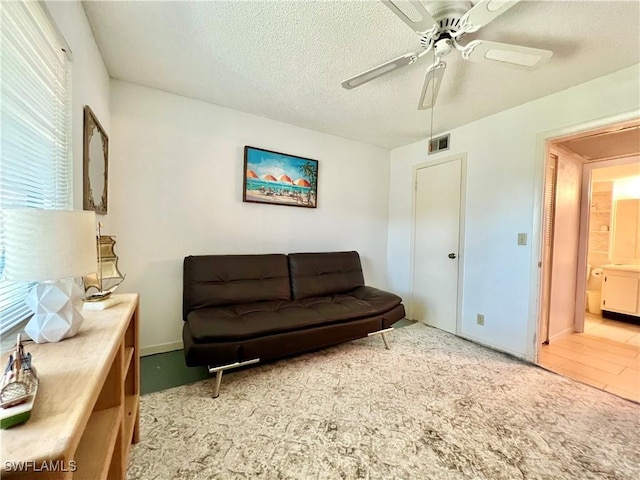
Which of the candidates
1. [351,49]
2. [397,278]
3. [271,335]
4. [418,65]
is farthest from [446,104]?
[271,335]

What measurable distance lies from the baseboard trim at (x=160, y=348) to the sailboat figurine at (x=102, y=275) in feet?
3.53

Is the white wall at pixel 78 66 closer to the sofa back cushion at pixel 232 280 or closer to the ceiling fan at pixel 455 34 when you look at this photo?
the sofa back cushion at pixel 232 280

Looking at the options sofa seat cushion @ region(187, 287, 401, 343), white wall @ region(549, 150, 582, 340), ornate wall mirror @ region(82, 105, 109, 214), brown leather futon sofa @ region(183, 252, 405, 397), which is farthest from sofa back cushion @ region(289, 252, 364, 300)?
white wall @ region(549, 150, 582, 340)

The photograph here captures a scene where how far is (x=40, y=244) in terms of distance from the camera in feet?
2.61

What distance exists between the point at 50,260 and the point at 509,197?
10.5 ft

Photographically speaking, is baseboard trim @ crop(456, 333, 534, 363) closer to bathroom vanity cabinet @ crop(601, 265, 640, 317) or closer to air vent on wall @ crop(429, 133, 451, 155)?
air vent on wall @ crop(429, 133, 451, 155)

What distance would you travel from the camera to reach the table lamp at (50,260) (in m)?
0.78

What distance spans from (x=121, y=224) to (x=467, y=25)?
2745 mm

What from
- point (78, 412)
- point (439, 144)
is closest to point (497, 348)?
point (439, 144)

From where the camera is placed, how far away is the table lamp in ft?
2.56

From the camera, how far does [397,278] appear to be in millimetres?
3742

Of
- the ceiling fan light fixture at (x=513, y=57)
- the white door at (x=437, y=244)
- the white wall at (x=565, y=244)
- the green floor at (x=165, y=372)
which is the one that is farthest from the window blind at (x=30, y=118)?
the white wall at (x=565, y=244)

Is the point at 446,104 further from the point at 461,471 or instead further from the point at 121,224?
the point at 121,224

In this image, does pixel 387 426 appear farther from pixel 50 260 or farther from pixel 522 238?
pixel 522 238
